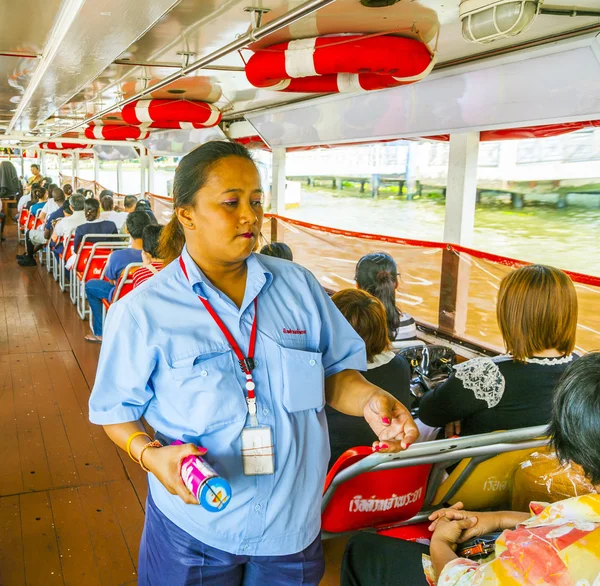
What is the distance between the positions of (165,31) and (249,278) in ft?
12.5

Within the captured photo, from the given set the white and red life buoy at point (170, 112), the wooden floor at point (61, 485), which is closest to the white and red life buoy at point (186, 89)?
the white and red life buoy at point (170, 112)

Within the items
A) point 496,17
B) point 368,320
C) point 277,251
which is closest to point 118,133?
point 277,251

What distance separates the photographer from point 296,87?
180 inches

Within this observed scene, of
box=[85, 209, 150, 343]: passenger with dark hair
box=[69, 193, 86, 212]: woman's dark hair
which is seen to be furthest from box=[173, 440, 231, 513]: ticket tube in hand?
box=[69, 193, 86, 212]: woman's dark hair

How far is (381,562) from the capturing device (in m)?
1.71

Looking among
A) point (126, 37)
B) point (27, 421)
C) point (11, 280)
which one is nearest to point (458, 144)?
point (126, 37)

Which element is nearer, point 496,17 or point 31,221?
point 496,17

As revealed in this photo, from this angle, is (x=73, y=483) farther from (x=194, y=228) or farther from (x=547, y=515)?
(x=547, y=515)

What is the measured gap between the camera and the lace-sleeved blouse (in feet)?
7.13

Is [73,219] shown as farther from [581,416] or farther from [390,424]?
[581,416]

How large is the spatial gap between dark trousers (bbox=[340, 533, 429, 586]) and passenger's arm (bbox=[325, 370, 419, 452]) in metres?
0.42

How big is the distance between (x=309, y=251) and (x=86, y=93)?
323 centimetres

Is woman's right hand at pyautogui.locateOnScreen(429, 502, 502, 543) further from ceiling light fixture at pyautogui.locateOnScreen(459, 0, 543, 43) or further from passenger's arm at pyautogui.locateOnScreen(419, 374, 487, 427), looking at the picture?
ceiling light fixture at pyautogui.locateOnScreen(459, 0, 543, 43)

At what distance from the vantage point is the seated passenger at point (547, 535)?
3.74 ft
